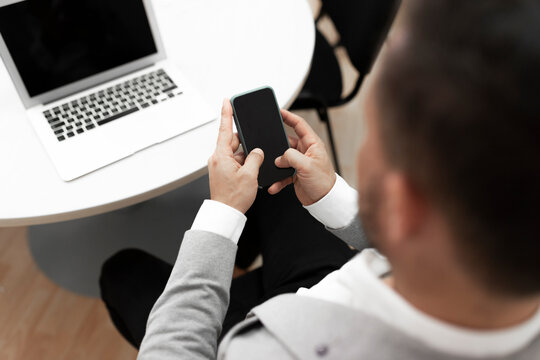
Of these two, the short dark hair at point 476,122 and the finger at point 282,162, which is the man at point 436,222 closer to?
the short dark hair at point 476,122

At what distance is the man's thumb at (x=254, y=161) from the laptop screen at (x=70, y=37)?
398 mm

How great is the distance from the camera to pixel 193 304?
2.16 ft

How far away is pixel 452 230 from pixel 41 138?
82 centimetres

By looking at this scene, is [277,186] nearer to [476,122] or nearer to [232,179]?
[232,179]

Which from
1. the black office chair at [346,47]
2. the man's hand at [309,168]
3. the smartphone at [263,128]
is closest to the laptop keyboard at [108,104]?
the smartphone at [263,128]

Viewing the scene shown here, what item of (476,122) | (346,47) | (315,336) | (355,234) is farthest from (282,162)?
(346,47)

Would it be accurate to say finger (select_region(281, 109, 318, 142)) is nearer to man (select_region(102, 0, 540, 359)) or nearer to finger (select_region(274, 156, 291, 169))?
finger (select_region(274, 156, 291, 169))

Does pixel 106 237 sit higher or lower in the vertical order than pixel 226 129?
lower

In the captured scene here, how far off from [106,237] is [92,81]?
642mm

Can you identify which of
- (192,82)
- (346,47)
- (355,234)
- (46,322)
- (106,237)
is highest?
(192,82)

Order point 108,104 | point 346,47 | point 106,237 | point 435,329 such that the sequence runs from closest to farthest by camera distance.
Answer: point 435,329, point 108,104, point 346,47, point 106,237

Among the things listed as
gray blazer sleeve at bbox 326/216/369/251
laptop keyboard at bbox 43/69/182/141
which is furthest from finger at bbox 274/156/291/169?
laptop keyboard at bbox 43/69/182/141

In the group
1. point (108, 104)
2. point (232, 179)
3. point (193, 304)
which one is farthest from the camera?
point (108, 104)

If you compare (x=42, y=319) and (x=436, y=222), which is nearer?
(x=436, y=222)
